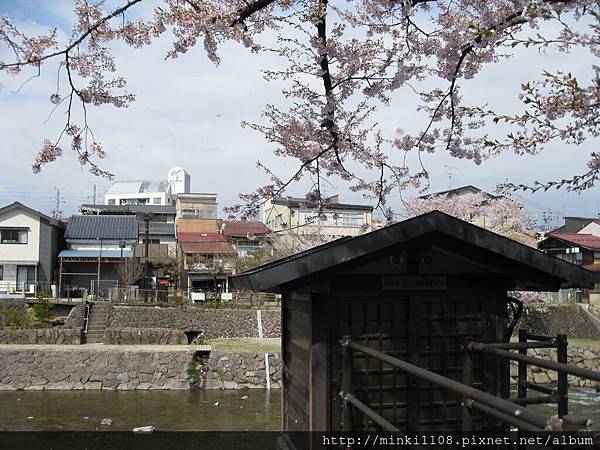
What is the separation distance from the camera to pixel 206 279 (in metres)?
31.5

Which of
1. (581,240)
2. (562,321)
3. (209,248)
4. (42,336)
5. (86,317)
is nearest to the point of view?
(42,336)

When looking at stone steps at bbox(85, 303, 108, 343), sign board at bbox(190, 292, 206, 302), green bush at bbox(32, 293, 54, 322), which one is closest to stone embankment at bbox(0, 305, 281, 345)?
stone steps at bbox(85, 303, 108, 343)

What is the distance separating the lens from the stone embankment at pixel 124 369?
16281mm

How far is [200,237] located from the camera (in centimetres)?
3594

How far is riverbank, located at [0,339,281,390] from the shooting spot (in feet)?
53.4

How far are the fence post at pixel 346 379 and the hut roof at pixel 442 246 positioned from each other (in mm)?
552

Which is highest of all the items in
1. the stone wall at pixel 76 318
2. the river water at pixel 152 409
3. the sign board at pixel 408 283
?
the sign board at pixel 408 283

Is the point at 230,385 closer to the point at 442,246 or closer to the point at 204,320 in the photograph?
the point at 204,320

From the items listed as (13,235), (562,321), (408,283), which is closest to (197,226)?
(13,235)

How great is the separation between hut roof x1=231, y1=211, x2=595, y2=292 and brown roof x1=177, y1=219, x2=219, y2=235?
34503 mm

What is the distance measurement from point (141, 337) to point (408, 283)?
55.4ft

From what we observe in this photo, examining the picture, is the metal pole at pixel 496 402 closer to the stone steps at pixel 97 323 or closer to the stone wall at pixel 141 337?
the stone wall at pixel 141 337

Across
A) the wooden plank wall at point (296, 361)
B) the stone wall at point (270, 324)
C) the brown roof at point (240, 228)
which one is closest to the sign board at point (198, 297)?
the stone wall at point (270, 324)

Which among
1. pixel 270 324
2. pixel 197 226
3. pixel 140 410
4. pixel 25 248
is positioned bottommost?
pixel 140 410
